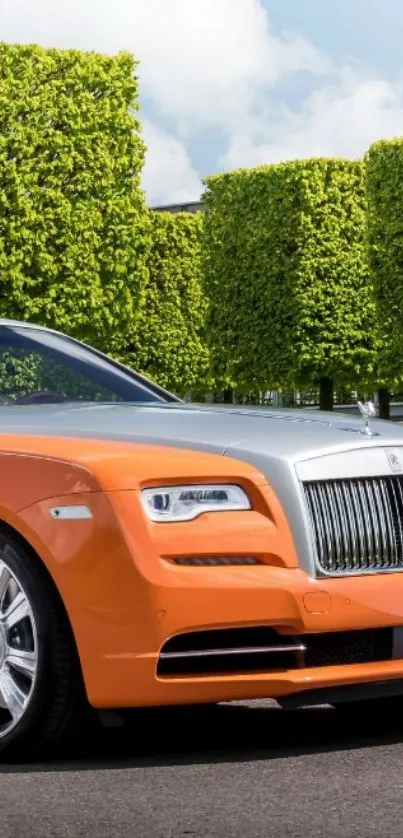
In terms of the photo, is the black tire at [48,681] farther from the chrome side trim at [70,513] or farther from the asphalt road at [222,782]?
the chrome side trim at [70,513]

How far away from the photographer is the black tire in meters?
5.64

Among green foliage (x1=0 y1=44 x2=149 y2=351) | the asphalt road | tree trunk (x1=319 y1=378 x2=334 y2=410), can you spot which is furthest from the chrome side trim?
tree trunk (x1=319 y1=378 x2=334 y2=410)

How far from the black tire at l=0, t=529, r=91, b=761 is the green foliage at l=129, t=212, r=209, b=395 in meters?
45.1

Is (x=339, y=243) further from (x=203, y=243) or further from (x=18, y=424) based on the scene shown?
(x=18, y=424)

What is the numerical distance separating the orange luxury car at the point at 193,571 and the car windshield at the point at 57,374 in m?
0.94

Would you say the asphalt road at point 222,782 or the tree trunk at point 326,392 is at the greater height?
the asphalt road at point 222,782

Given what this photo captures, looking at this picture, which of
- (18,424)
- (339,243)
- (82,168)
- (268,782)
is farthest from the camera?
(339,243)

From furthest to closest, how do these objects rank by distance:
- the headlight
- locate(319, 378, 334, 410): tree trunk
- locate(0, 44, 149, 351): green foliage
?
1. locate(319, 378, 334, 410): tree trunk
2. locate(0, 44, 149, 351): green foliage
3. the headlight

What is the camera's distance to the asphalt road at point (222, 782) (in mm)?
4648

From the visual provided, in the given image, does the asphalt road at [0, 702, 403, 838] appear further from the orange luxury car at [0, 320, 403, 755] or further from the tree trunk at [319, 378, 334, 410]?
the tree trunk at [319, 378, 334, 410]

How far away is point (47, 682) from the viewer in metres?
5.64

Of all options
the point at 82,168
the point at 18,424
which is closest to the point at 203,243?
the point at 82,168

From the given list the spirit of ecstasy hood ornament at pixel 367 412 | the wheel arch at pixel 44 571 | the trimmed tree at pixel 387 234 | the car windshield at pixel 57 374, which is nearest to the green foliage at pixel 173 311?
the trimmed tree at pixel 387 234

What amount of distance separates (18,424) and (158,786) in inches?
58.4
